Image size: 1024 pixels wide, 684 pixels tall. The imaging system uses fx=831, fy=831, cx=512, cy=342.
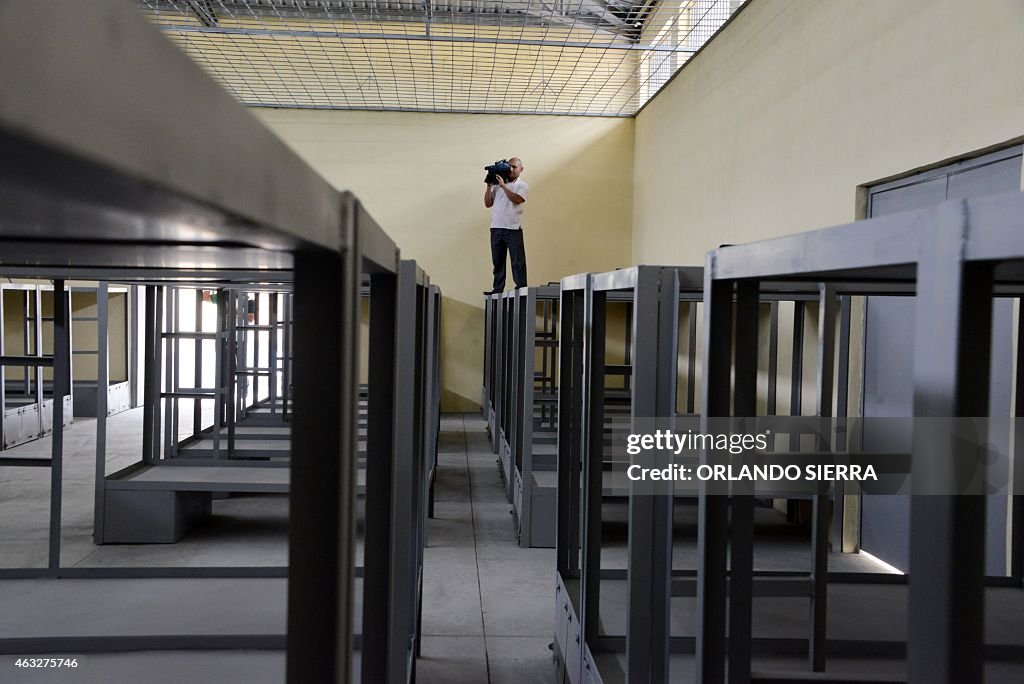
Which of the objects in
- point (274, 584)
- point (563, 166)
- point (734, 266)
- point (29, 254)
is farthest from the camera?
point (563, 166)

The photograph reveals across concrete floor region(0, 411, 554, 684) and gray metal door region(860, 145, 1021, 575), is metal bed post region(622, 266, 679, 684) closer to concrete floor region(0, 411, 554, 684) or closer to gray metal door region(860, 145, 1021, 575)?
concrete floor region(0, 411, 554, 684)

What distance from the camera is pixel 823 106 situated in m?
4.55

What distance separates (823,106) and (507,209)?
4010 mm

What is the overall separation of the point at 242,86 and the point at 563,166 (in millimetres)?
3515

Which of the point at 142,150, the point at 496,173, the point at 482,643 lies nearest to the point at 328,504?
the point at 142,150

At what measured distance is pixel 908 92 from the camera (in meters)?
3.73

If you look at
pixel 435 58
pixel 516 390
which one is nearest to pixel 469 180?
pixel 435 58

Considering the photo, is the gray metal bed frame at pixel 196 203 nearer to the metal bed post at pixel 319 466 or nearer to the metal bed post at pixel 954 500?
the metal bed post at pixel 319 466

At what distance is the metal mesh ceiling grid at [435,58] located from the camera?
23.6ft

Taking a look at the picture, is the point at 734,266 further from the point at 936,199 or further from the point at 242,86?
the point at 242,86

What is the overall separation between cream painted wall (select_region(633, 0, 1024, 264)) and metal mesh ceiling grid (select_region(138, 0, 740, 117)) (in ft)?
2.79

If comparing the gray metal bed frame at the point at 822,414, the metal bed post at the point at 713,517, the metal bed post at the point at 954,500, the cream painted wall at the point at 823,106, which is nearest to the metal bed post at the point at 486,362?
the cream painted wall at the point at 823,106

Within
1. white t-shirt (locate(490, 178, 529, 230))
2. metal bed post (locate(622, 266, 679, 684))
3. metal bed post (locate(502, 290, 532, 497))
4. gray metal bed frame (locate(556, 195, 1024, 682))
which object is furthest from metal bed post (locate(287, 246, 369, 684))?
white t-shirt (locate(490, 178, 529, 230))

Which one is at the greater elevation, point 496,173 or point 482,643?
point 496,173
